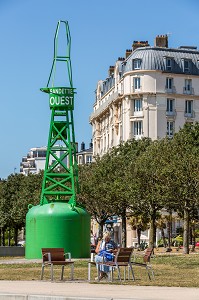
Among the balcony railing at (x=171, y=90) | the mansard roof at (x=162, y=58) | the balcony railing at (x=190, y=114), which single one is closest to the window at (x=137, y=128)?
the balcony railing at (x=171, y=90)

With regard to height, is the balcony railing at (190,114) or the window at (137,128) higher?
the balcony railing at (190,114)

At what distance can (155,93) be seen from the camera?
332 feet

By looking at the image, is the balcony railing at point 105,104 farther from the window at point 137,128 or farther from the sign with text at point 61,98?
the sign with text at point 61,98

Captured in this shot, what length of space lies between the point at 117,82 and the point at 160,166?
177 ft

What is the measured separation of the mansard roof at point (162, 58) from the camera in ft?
332

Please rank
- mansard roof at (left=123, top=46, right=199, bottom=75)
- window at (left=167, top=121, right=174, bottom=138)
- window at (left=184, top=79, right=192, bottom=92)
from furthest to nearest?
window at (left=184, top=79, right=192, bottom=92) → window at (left=167, top=121, right=174, bottom=138) → mansard roof at (left=123, top=46, right=199, bottom=75)

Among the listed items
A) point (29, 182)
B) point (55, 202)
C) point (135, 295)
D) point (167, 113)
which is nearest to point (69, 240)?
point (55, 202)

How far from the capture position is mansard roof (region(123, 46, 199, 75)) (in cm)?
10112

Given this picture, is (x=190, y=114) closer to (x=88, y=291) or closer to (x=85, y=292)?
(x=88, y=291)

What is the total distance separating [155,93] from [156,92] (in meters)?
0.22

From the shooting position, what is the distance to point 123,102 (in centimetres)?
10362

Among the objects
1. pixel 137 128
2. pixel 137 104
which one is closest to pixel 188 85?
pixel 137 104

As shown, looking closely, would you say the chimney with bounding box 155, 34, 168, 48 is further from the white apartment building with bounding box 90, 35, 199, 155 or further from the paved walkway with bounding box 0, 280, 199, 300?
the paved walkway with bounding box 0, 280, 199, 300

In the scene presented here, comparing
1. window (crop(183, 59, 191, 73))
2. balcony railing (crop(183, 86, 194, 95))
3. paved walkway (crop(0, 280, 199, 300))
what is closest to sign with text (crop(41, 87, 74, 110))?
paved walkway (crop(0, 280, 199, 300))
